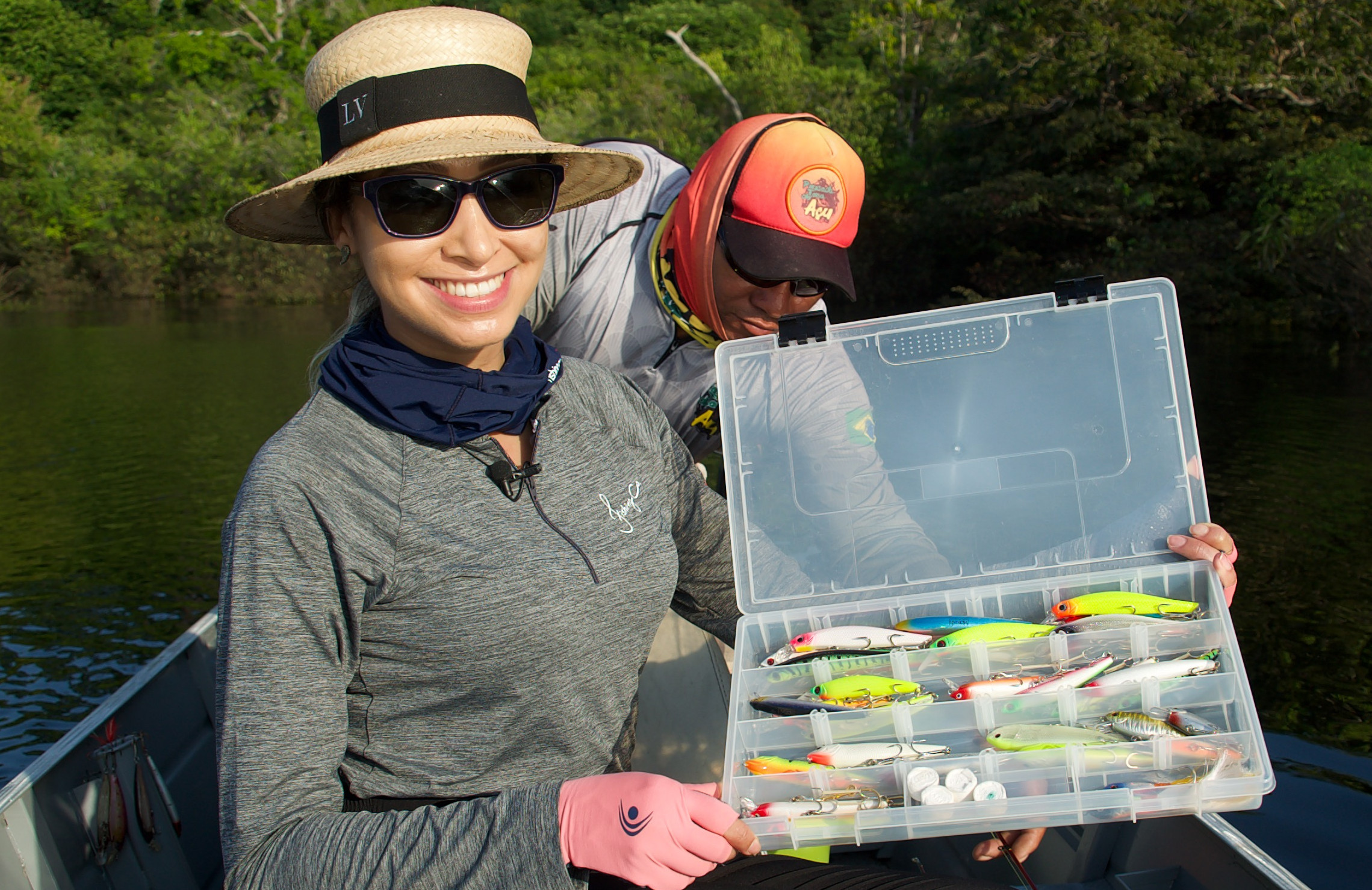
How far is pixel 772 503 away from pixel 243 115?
42006mm

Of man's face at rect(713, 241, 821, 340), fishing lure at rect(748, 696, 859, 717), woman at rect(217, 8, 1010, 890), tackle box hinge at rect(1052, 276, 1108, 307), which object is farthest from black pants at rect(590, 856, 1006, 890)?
man's face at rect(713, 241, 821, 340)

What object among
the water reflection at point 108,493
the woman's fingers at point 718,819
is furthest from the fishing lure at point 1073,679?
the water reflection at point 108,493

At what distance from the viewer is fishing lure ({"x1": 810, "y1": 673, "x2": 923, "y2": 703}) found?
194cm

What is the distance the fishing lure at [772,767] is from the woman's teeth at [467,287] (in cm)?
88

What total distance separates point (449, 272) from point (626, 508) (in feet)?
1.60

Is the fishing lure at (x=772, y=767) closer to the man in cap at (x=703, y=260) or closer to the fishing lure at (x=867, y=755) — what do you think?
the fishing lure at (x=867, y=755)

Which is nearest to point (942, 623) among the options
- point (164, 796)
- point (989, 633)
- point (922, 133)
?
point (989, 633)

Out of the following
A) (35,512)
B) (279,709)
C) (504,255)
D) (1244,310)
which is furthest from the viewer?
(1244,310)

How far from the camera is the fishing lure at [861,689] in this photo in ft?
6.38

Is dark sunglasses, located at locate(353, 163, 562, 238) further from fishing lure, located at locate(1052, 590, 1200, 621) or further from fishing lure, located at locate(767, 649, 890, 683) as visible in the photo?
fishing lure, located at locate(1052, 590, 1200, 621)

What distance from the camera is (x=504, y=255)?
1.71 meters

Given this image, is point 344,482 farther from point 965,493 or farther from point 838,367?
point 965,493

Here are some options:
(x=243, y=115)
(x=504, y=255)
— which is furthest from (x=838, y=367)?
(x=243, y=115)

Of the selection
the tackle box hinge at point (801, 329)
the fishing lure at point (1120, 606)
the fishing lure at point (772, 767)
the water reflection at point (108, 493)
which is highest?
the tackle box hinge at point (801, 329)
